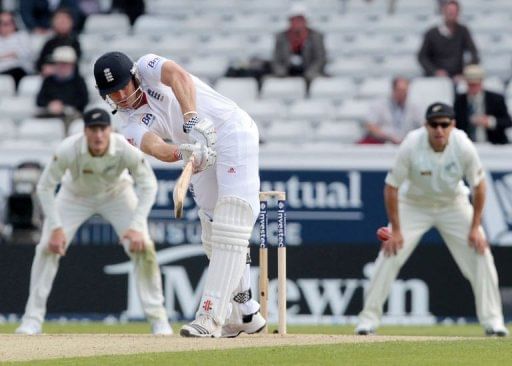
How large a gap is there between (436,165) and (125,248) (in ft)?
9.19

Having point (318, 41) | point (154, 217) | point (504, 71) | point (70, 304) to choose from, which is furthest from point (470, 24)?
point (70, 304)

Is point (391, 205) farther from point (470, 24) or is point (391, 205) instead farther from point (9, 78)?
point (9, 78)

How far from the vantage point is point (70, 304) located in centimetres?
1478

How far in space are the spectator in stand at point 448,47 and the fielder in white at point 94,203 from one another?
495cm

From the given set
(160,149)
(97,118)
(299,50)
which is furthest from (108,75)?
(299,50)

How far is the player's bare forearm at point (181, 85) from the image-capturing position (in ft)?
28.5

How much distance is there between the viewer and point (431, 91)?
16094 mm

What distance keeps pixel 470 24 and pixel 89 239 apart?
18.2 ft

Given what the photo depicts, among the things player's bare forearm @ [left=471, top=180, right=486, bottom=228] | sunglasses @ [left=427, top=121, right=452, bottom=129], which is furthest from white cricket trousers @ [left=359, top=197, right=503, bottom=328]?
sunglasses @ [left=427, top=121, right=452, bottom=129]

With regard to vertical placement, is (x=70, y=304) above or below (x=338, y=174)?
below

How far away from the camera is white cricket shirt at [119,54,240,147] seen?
8.95 meters

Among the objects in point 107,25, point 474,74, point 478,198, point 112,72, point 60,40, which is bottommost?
point 478,198

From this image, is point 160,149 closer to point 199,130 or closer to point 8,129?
point 199,130

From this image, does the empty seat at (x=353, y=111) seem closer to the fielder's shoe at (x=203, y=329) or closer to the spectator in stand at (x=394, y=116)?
the spectator in stand at (x=394, y=116)
